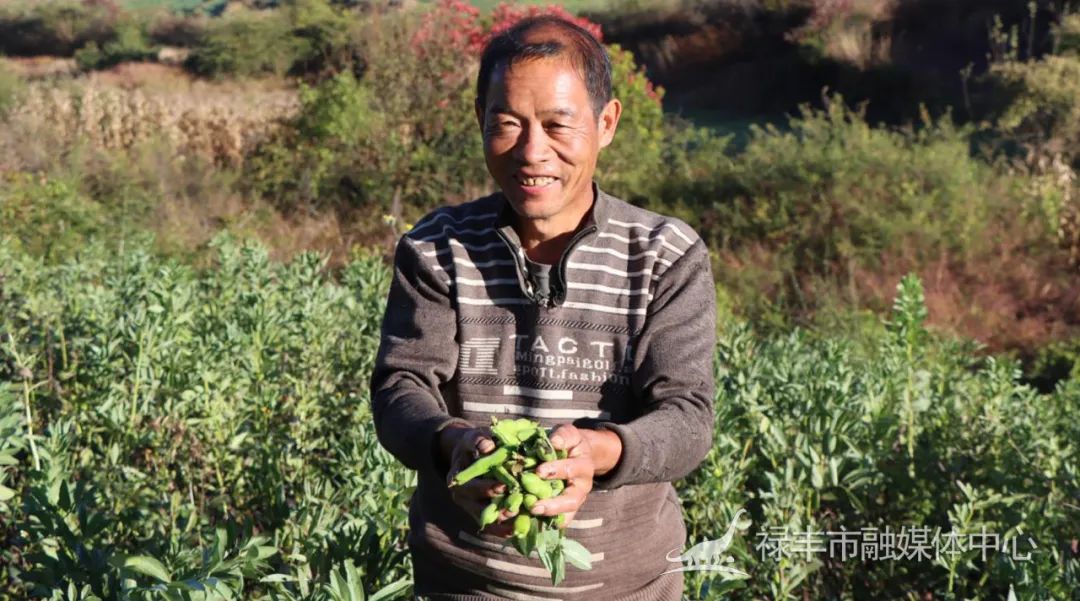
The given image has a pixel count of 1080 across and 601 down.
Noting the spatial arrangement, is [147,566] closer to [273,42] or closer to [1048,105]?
[1048,105]

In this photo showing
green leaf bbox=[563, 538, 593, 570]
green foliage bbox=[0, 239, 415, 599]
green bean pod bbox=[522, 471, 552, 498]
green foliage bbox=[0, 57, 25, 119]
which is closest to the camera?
green bean pod bbox=[522, 471, 552, 498]

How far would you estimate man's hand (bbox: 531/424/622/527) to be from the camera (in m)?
1.38

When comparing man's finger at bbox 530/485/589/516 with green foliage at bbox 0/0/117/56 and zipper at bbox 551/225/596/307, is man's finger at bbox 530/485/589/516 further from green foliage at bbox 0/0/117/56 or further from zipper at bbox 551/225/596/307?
green foliage at bbox 0/0/117/56

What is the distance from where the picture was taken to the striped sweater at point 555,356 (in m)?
1.73

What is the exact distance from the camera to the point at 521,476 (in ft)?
4.52

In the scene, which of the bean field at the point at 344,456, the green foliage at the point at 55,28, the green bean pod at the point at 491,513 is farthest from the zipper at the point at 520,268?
the green foliage at the point at 55,28

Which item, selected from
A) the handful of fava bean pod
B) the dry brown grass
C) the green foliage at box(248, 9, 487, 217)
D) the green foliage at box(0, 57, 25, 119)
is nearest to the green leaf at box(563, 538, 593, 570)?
the handful of fava bean pod

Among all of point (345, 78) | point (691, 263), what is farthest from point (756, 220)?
point (691, 263)

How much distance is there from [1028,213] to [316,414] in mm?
7130

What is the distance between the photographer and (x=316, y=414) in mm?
3574

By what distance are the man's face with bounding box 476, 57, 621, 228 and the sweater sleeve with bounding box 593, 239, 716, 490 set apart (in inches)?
8.3

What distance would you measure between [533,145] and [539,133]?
2cm

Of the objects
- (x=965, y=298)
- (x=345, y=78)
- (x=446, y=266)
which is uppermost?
(x=446, y=266)

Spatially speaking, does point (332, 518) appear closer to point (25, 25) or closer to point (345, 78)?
point (345, 78)
